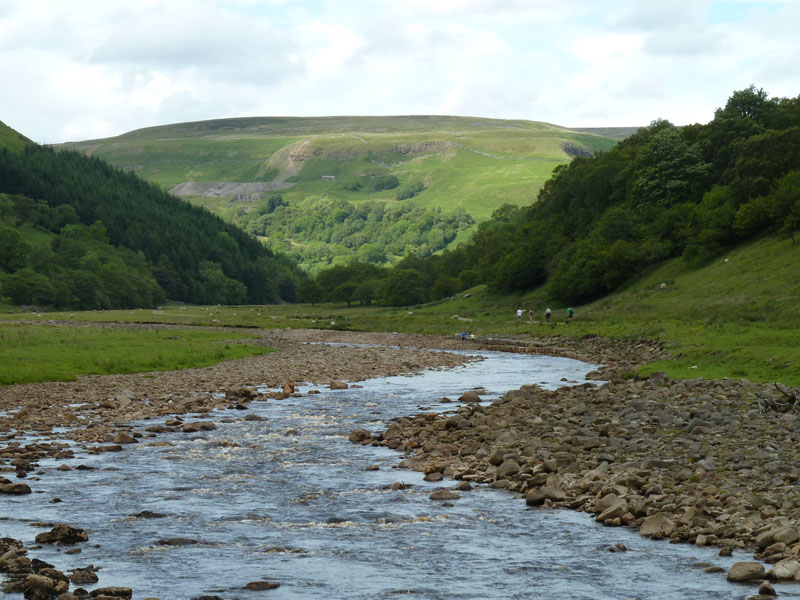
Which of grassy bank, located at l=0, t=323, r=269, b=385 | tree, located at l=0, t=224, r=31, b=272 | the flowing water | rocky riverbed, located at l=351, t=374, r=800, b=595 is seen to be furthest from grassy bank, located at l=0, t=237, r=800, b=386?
tree, located at l=0, t=224, r=31, b=272

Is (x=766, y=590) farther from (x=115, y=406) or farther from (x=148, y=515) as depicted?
(x=115, y=406)

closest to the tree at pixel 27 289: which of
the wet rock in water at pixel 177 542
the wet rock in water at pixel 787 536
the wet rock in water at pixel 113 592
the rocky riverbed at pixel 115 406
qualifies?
the rocky riverbed at pixel 115 406

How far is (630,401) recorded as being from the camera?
3406 centimetres

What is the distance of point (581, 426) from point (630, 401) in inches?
234

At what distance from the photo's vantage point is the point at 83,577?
14281mm

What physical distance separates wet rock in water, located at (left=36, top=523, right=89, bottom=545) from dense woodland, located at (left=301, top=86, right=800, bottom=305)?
8561 cm

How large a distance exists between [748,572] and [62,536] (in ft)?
43.2

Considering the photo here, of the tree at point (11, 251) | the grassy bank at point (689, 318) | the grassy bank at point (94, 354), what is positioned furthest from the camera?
the tree at point (11, 251)

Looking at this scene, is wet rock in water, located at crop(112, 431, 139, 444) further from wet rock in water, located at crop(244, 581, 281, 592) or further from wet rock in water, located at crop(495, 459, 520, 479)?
wet rock in water, located at crop(244, 581, 281, 592)

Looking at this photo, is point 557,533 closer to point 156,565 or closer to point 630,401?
point 156,565

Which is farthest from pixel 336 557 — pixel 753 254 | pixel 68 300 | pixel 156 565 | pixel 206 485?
pixel 68 300

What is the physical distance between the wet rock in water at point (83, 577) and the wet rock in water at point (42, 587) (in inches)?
14.8

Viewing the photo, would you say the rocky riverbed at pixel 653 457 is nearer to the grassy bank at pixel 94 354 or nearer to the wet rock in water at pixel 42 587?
the wet rock in water at pixel 42 587

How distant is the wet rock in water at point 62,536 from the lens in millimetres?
16438
